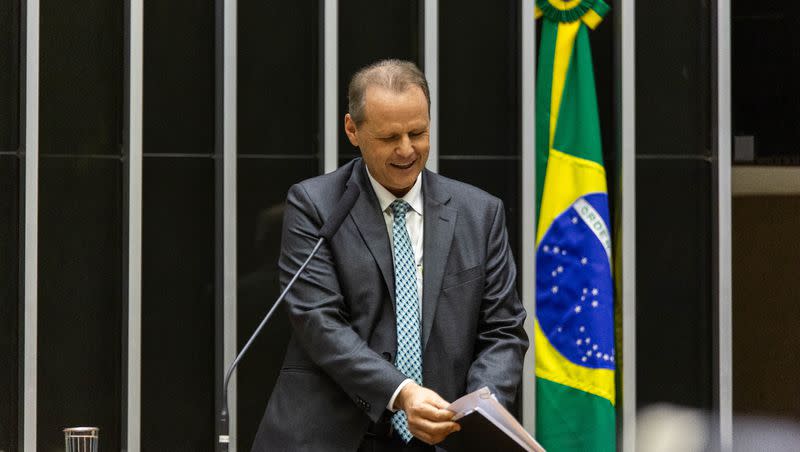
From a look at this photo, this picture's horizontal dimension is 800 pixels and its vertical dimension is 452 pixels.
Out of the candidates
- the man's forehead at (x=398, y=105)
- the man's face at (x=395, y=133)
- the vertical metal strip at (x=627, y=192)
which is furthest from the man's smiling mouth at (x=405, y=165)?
the vertical metal strip at (x=627, y=192)

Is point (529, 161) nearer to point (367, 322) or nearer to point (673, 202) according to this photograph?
point (673, 202)

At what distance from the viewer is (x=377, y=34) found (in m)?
5.75

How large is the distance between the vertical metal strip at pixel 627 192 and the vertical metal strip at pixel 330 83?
1.32 meters

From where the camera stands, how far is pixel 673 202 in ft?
19.1

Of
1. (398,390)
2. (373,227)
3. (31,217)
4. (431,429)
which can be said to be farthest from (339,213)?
(31,217)

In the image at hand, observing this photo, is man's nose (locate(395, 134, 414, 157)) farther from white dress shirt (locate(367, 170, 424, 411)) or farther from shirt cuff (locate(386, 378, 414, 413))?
shirt cuff (locate(386, 378, 414, 413))

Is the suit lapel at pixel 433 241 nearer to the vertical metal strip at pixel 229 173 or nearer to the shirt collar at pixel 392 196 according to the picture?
the shirt collar at pixel 392 196

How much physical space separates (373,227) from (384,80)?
0.34 metres

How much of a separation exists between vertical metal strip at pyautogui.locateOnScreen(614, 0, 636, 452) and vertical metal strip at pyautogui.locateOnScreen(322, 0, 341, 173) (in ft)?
4.32

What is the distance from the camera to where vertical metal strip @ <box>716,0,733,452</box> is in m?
5.75

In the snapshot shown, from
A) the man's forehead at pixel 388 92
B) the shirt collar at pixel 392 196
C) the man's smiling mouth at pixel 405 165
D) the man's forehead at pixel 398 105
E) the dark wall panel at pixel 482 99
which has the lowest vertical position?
the shirt collar at pixel 392 196

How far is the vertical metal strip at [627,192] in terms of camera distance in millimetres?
5730

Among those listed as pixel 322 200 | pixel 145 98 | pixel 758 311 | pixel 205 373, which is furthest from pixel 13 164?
pixel 758 311

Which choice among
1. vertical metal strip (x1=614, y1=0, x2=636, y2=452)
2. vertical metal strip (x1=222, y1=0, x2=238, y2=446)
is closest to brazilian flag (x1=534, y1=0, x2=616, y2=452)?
vertical metal strip (x1=614, y1=0, x2=636, y2=452)
